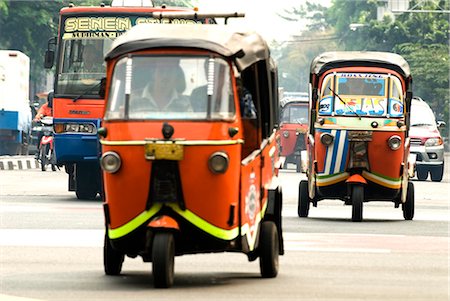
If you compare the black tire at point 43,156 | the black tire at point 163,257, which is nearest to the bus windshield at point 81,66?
the black tire at point 43,156

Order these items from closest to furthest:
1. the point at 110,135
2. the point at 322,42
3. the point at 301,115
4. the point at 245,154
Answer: the point at 110,135, the point at 245,154, the point at 301,115, the point at 322,42

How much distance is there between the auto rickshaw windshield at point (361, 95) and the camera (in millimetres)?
24047

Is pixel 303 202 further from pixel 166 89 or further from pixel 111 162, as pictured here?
pixel 111 162

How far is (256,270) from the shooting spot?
15773 millimetres

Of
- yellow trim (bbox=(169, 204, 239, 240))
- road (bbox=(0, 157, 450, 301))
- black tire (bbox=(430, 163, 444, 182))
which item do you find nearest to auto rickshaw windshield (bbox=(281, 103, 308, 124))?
black tire (bbox=(430, 163, 444, 182))

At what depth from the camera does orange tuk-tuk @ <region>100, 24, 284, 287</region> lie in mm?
13734

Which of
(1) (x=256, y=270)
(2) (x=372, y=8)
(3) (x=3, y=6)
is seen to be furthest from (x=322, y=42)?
(1) (x=256, y=270)

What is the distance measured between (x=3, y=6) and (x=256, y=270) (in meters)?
47.6

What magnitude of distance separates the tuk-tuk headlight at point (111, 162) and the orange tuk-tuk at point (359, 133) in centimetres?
997

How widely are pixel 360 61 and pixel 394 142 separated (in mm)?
1594

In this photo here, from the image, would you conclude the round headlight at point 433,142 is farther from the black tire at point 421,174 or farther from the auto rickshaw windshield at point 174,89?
the auto rickshaw windshield at point 174,89

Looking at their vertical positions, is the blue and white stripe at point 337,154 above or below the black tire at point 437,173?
above

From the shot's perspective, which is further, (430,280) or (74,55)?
(74,55)

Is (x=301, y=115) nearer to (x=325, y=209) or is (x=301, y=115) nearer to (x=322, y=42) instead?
(x=325, y=209)
